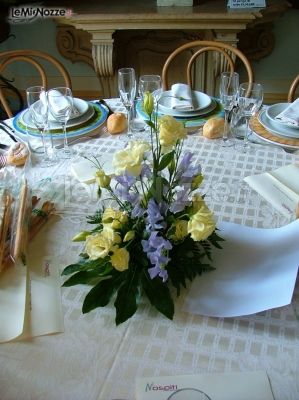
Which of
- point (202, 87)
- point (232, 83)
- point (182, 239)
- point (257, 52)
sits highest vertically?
point (232, 83)

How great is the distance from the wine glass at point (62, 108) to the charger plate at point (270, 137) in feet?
1.84

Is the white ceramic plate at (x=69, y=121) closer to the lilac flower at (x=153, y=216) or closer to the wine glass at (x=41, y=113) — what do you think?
the wine glass at (x=41, y=113)

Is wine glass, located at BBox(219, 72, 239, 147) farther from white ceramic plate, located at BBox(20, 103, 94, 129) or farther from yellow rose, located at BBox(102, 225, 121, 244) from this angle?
yellow rose, located at BBox(102, 225, 121, 244)

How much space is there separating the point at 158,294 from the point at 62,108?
71 cm

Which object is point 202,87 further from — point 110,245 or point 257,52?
point 110,245

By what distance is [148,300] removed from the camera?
75 cm

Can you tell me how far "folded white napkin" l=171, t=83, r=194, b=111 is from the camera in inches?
52.4

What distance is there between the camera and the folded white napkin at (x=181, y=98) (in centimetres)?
133

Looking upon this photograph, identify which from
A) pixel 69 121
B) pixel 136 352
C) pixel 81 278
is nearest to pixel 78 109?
pixel 69 121

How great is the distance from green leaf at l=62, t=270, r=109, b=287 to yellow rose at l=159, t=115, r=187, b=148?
27 centimetres

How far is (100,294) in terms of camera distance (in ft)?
2.39

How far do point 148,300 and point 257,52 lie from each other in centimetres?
254

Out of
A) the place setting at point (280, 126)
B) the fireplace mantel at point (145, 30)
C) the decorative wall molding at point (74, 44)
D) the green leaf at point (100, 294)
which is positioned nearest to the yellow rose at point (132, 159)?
the green leaf at point (100, 294)

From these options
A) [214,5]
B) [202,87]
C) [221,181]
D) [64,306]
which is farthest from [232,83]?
[202,87]
